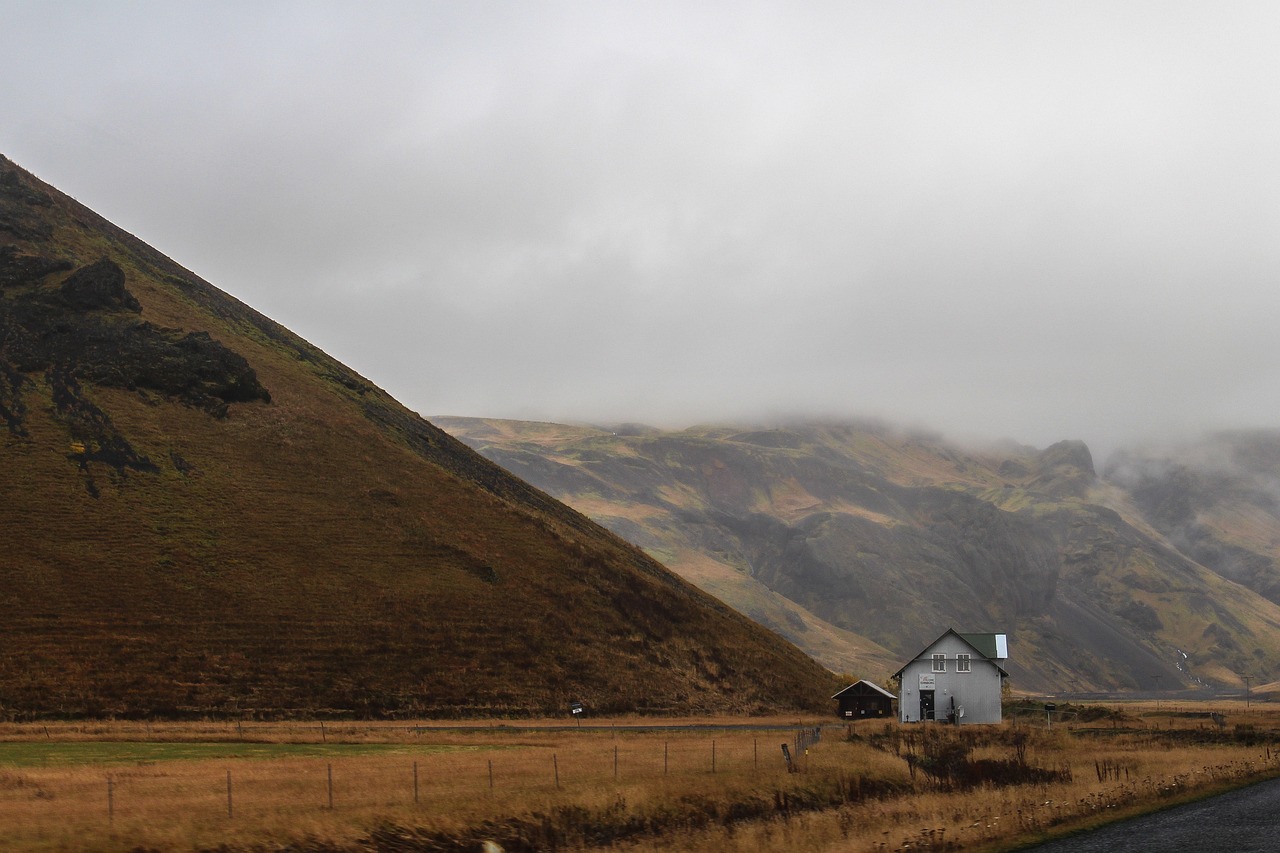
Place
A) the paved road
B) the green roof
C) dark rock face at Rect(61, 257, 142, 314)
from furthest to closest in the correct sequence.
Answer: dark rock face at Rect(61, 257, 142, 314) → the green roof → the paved road

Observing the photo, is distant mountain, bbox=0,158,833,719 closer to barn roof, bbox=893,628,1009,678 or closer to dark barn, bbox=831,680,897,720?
dark barn, bbox=831,680,897,720

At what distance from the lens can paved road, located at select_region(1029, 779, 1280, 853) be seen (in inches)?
1431

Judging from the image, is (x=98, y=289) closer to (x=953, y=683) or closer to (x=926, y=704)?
(x=926, y=704)

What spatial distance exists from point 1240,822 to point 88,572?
85.2 metres

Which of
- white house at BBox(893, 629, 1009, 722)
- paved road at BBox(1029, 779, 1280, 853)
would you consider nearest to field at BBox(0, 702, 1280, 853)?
paved road at BBox(1029, 779, 1280, 853)

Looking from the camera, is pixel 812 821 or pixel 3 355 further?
pixel 3 355

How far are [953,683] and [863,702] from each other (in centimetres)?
1431

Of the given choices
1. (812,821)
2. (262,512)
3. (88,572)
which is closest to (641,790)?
(812,821)

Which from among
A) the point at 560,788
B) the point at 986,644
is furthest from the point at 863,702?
the point at 560,788

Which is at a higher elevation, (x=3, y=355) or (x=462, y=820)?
(x=3, y=355)

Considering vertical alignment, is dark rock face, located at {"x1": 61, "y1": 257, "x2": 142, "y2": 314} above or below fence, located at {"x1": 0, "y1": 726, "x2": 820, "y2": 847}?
above

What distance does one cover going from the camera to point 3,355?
384 ft

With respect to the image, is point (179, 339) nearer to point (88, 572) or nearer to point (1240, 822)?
point (88, 572)

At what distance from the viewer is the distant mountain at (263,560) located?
3268 inches
